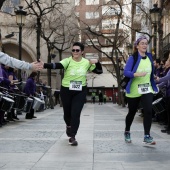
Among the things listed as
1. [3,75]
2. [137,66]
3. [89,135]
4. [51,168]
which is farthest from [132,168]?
[3,75]

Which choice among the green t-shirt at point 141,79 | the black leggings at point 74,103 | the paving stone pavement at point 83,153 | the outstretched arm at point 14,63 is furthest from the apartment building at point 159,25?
the outstretched arm at point 14,63

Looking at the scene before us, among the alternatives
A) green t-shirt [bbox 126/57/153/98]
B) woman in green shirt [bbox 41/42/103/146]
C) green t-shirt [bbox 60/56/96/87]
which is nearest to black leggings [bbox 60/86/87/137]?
woman in green shirt [bbox 41/42/103/146]

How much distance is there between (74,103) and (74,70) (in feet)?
2.01

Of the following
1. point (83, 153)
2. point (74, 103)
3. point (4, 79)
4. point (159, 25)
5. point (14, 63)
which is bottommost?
point (83, 153)

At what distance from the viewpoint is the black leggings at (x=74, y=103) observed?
8102 millimetres

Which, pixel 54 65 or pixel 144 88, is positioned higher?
pixel 54 65

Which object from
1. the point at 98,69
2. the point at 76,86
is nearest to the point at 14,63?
the point at 76,86

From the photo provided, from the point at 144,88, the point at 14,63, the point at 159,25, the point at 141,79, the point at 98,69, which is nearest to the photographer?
the point at 14,63

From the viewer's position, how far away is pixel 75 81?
26.8ft

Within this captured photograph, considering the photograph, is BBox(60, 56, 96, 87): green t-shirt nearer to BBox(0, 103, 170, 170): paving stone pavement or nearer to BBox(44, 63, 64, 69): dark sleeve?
BBox(44, 63, 64, 69): dark sleeve

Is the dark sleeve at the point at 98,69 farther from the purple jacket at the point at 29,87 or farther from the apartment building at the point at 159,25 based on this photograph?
the purple jacket at the point at 29,87

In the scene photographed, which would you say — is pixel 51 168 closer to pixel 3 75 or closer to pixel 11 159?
pixel 11 159

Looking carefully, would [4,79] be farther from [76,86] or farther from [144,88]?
[144,88]

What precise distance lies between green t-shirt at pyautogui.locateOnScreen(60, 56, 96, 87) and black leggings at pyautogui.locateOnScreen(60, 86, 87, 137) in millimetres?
154
